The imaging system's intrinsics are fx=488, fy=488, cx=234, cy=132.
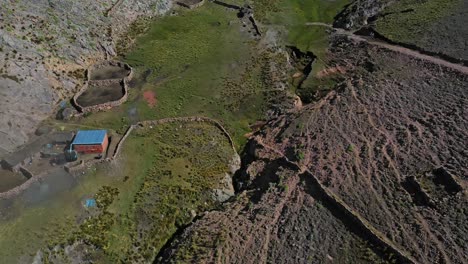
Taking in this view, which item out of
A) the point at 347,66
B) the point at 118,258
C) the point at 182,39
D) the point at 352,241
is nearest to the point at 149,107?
the point at 182,39

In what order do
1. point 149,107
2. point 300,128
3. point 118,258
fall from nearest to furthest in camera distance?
point 118,258 < point 300,128 < point 149,107

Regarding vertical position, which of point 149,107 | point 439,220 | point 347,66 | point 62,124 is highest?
point 62,124

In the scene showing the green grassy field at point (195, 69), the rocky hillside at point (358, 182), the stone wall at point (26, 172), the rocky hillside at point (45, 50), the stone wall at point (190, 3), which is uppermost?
the rocky hillside at point (45, 50)

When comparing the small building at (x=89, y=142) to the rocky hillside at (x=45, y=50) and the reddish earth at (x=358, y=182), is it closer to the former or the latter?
the rocky hillside at (x=45, y=50)

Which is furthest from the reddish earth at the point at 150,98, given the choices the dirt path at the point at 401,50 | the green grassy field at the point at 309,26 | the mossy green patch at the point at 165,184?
the dirt path at the point at 401,50

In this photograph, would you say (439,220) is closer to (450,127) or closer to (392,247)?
(392,247)

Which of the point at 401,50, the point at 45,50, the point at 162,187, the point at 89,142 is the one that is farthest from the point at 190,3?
the point at 162,187
